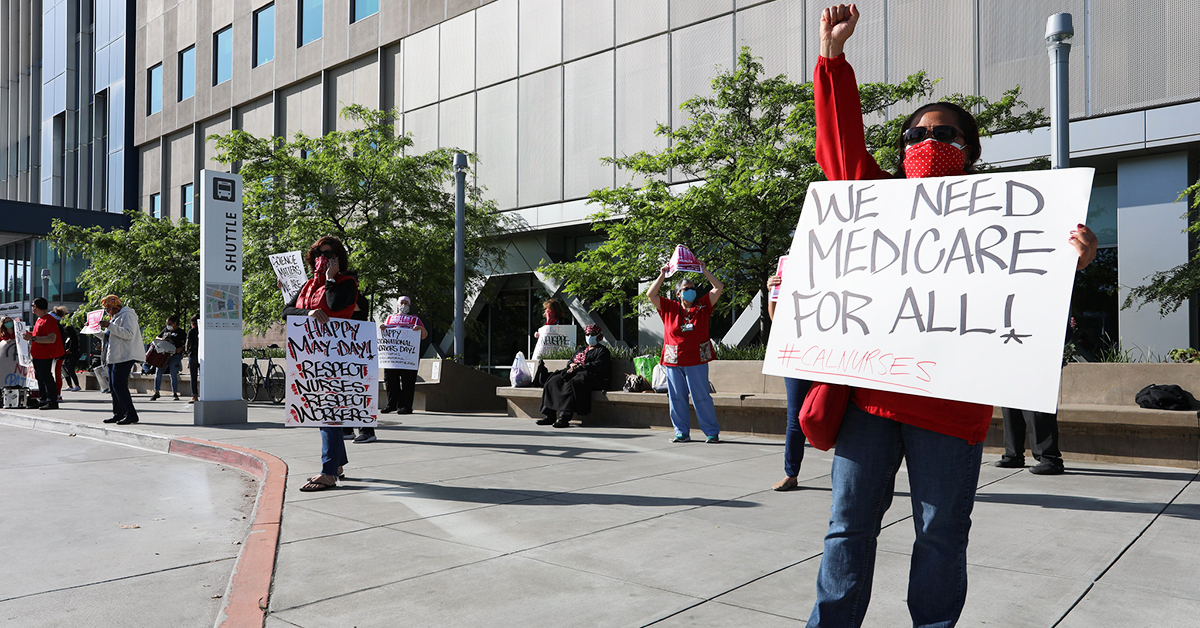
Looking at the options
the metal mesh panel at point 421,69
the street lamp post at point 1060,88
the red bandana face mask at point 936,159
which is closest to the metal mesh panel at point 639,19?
the metal mesh panel at point 421,69

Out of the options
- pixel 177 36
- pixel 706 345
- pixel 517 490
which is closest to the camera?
pixel 517 490

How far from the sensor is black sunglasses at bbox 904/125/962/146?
2771 mm

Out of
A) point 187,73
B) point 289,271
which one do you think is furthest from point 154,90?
point 289,271

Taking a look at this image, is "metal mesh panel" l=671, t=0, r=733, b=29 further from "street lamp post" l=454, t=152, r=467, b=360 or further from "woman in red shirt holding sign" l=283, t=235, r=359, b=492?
"woman in red shirt holding sign" l=283, t=235, r=359, b=492

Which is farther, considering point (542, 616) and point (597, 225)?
point (597, 225)

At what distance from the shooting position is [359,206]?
22469mm

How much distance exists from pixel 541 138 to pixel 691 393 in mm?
14012

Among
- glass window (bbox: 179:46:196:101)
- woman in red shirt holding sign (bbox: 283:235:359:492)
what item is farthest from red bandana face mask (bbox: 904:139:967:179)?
glass window (bbox: 179:46:196:101)

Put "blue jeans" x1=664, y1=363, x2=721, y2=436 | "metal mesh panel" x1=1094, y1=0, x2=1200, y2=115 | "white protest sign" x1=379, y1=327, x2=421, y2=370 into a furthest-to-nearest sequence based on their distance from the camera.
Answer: "white protest sign" x1=379, y1=327, x2=421, y2=370
"metal mesh panel" x1=1094, y1=0, x2=1200, y2=115
"blue jeans" x1=664, y1=363, x2=721, y2=436

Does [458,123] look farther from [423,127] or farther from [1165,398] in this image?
[1165,398]

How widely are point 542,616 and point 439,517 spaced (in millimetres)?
2124

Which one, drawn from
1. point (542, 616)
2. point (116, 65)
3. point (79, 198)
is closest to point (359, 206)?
point (542, 616)

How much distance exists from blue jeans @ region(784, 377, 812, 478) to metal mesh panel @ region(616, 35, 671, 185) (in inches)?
536

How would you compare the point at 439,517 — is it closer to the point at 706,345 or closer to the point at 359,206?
the point at 706,345
